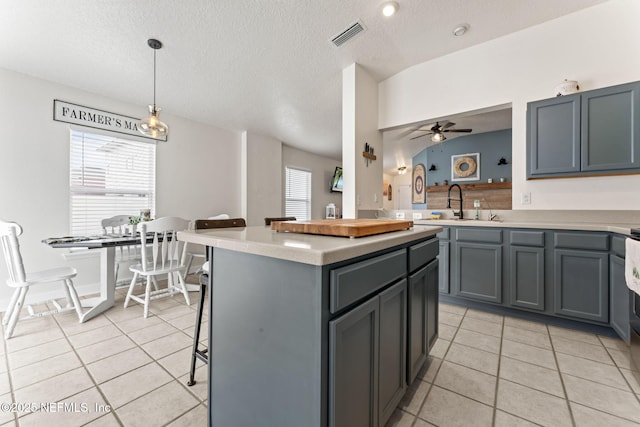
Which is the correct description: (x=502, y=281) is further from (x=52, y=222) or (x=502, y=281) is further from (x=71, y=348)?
(x=52, y=222)

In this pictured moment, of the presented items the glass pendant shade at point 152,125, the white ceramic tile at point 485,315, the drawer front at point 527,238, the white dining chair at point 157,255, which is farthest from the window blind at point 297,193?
the drawer front at point 527,238

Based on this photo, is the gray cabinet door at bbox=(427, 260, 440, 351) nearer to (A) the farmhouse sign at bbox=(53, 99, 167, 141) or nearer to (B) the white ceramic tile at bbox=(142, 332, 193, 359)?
(B) the white ceramic tile at bbox=(142, 332, 193, 359)

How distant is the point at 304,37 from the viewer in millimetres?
2414

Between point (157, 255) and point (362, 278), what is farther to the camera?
point (157, 255)

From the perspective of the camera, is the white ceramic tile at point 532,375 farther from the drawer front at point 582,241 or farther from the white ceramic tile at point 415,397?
the drawer front at point 582,241

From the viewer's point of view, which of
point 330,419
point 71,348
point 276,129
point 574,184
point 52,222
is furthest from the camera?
point 276,129

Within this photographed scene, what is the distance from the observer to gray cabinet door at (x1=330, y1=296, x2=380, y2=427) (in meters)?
0.79

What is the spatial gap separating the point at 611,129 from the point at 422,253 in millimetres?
2164

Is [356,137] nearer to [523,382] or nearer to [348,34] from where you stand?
[348,34]

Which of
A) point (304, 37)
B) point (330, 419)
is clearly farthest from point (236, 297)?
point (304, 37)

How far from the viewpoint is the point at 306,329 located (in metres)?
0.79

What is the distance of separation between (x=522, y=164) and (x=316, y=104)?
2750mm

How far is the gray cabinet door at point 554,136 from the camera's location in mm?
2221

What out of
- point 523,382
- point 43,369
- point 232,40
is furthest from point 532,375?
point 232,40
